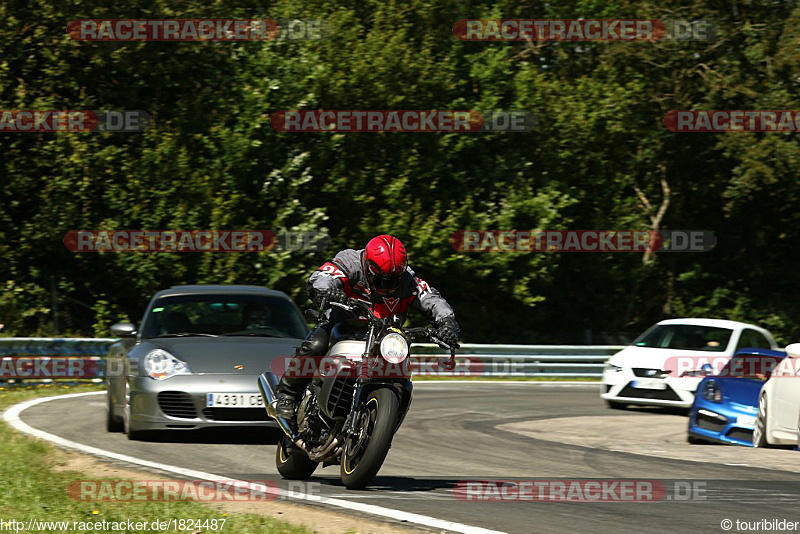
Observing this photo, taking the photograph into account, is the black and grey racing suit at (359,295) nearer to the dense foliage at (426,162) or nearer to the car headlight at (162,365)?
the car headlight at (162,365)

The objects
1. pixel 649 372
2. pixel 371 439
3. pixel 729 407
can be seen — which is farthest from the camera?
pixel 649 372

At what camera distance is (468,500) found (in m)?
8.02

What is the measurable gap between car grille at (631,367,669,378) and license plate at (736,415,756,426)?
4793mm

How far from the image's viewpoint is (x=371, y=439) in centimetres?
776

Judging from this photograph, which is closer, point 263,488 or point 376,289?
point 376,289

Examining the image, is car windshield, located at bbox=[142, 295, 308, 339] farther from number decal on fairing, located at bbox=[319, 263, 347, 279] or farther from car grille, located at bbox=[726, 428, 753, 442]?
car grille, located at bbox=[726, 428, 753, 442]

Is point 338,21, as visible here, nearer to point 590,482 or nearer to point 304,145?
point 304,145

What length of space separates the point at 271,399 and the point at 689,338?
37.4 feet

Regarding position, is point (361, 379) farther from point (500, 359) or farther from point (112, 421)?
point (500, 359)

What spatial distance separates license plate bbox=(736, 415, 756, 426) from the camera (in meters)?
13.1

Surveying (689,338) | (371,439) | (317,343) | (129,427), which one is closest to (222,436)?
(129,427)

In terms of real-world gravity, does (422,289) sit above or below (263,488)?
above

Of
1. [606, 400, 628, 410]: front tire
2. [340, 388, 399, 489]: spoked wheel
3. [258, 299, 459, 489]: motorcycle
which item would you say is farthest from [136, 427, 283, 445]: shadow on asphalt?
[606, 400, 628, 410]: front tire

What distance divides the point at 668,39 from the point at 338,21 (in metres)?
9.17
